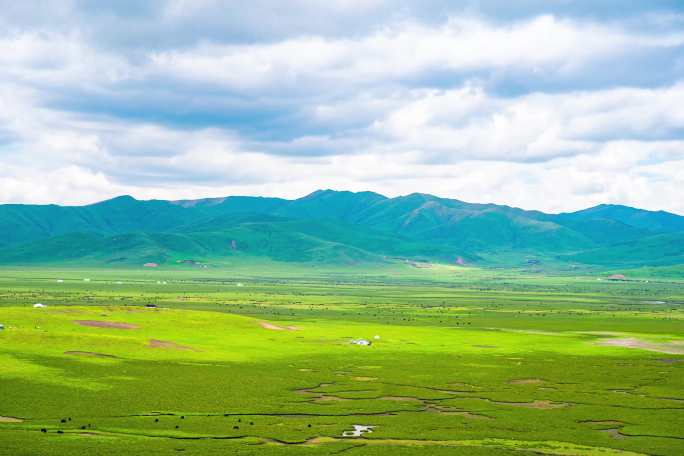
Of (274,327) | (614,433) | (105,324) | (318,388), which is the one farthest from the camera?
(274,327)

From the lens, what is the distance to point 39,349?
275 ft

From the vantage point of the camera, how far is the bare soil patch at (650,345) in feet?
351

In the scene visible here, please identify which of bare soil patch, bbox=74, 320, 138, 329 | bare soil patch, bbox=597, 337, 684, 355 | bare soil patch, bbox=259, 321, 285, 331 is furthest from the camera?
bare soil patch, bbox=259, 321, 285, 331

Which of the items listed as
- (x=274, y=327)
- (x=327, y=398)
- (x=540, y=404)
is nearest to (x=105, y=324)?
(x=274, y=327)

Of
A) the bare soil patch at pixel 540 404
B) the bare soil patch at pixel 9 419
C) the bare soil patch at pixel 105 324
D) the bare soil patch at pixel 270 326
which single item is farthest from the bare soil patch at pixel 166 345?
the bare soil patch at pixel 540 404

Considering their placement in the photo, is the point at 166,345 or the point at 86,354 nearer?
the point at 86,354

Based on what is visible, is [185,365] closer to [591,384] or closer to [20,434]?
[20,434]

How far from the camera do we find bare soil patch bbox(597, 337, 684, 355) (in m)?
107

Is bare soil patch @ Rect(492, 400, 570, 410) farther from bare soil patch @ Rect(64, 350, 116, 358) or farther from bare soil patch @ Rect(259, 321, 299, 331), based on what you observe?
bare soil patch @ Rect(259, 321, 299, 331)

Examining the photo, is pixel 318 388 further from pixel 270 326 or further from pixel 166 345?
pixel 270 326

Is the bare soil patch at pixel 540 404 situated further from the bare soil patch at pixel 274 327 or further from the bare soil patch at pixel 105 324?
the bare soil patch at pixel 105 324

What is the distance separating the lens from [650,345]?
113m

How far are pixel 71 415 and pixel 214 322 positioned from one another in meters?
65.2

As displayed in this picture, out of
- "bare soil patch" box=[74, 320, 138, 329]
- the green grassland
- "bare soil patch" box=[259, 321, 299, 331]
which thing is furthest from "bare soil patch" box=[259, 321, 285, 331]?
"bare soil patch" box=[74, 320, 138, 329]
